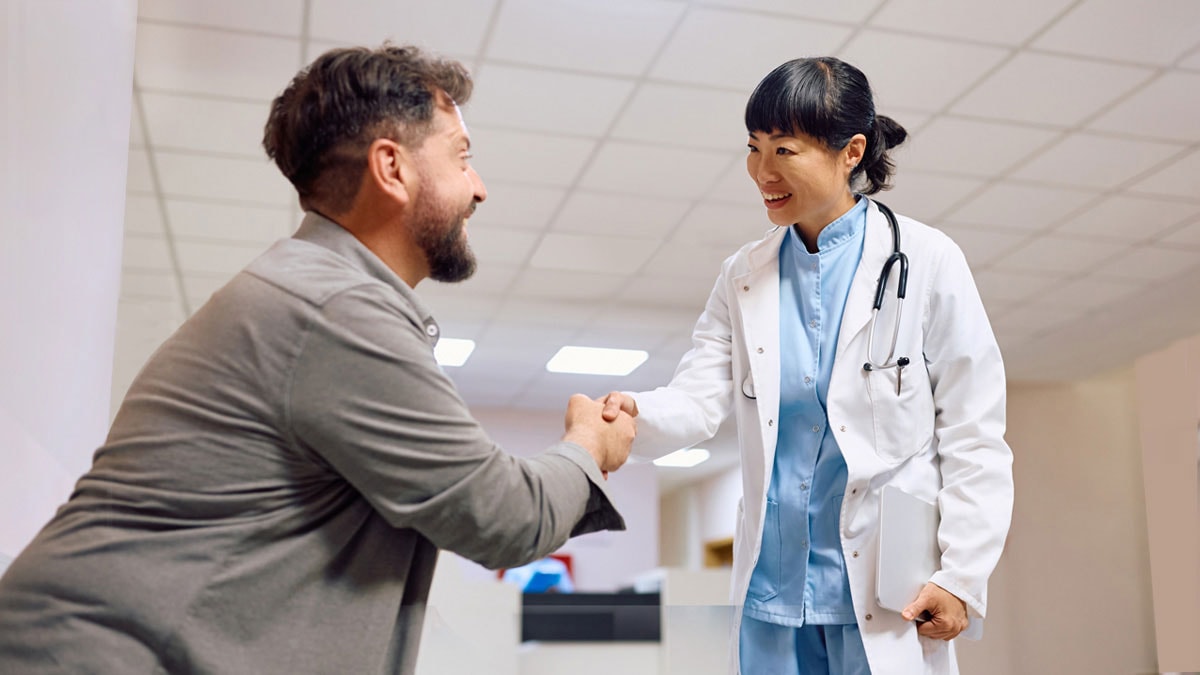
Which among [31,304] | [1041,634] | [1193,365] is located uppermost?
[1193,365]

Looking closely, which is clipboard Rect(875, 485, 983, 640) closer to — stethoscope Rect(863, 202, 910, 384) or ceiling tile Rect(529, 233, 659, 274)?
stethoscope Rect(863, 202, 910, 384)

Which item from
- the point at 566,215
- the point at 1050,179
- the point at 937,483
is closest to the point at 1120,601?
the point at 1050,179

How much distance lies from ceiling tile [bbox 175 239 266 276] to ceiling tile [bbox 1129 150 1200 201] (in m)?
4.34

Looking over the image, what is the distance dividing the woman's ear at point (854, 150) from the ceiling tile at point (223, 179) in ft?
11.1

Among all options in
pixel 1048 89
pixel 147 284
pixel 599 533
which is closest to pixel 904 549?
pixel 1048 89

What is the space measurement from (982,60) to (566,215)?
2.09 meters

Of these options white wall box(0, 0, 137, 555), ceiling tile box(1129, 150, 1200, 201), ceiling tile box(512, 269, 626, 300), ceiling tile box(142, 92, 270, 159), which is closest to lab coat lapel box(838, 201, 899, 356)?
white wall box(0, 0, 137, 555)

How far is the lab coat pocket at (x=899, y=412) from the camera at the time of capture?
5.15 feet

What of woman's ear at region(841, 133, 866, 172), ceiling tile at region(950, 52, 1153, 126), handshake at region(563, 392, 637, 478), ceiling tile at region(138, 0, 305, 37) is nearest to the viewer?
handshake at region(563, 392, 637, 478)

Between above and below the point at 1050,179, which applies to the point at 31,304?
below

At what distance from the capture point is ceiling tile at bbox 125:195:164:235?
5039 millimetres

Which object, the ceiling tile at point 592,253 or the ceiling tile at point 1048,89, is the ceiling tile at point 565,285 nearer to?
the ceiling tile at point 592,253

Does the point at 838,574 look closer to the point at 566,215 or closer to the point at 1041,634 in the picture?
the point at 566,215

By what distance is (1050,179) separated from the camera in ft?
16.0
